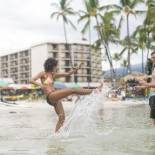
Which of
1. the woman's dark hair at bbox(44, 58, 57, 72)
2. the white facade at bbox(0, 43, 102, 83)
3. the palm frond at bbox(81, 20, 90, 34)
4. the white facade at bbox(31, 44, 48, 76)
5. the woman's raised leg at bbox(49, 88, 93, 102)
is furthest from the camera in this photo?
the white facade at bbox(31, 44, 48, 76)

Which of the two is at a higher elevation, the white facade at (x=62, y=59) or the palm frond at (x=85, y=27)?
the palm frond at (x=85, y=27)

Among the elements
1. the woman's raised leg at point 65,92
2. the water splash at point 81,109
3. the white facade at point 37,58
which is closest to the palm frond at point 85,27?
A: the water splash at point 81,109

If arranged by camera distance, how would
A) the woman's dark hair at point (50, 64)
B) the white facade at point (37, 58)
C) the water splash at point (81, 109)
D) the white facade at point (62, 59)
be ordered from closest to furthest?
the woman's dark hair at point (50, 64) < the water splash at point (81, 109) < the white facade at point (62, 59) < the white facade at point (37, 58)

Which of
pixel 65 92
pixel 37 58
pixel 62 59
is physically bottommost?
pixel 65 92

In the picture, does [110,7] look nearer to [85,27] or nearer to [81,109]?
[85,27]

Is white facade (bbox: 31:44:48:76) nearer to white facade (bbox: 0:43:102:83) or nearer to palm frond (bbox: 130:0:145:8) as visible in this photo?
white facade (bbox: 0:43:102:83)

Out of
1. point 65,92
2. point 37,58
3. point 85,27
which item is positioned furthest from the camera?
point 37,58

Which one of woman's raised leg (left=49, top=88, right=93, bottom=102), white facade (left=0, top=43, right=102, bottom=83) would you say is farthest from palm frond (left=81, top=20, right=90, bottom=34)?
woman's raised leg (left=49, top=88, right=93, bottom=102)

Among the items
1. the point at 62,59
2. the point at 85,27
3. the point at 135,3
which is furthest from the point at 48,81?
the point at 62,59

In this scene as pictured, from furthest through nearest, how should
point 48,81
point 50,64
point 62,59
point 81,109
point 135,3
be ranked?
point 62,59 < point 135,3 < point 81,109 < point 50,64 < point 48,81

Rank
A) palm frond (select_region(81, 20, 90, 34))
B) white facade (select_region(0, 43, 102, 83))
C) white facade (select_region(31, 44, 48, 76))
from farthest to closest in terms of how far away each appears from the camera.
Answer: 1. white facade (select_region(31, 44, 48, 76))
2. white facade (select_region(0, 43, 102, 83))
3. palm frond (select_region(81, 20, 90, 34))

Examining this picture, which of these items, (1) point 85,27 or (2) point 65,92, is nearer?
(2) point 65,92

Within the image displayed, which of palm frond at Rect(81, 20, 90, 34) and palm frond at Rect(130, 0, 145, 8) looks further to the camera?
palm frond at Rect(81, 20, 90, 34)

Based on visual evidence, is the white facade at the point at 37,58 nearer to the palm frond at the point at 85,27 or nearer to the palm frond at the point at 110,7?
the palm frond at the point at 85,27
